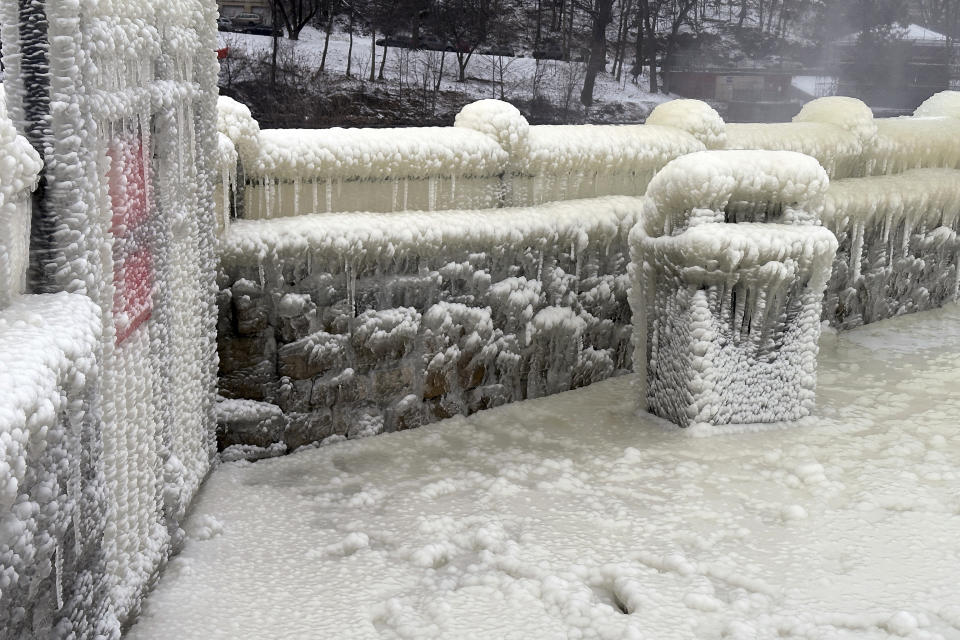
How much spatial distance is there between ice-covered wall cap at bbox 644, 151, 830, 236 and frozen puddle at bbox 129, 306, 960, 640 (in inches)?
37.0

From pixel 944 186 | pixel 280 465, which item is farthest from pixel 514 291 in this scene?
pixel 944 186

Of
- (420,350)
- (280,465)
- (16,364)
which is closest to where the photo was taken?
(16,364)

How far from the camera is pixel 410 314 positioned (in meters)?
4.02

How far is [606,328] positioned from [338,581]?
2.35 meters

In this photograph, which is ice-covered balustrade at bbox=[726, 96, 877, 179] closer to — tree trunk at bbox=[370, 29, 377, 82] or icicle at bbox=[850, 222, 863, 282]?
icicle at bbox=[850, 222, 863, 282]

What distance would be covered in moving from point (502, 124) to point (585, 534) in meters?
1.92

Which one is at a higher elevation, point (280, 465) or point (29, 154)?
point (29, 154)

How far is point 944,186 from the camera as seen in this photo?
6.10 m

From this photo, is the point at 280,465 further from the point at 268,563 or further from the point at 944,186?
the point at 944,186

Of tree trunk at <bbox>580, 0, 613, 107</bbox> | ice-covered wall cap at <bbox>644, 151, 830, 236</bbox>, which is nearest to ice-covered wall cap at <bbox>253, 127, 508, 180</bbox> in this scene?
ice-covered wall cap at <bbox>644, 151, 830, 236</bbox>

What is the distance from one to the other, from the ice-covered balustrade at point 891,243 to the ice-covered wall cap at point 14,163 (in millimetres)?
4502

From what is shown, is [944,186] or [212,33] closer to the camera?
Result: [212,33]

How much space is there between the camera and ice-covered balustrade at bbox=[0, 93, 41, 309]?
176 centimetres

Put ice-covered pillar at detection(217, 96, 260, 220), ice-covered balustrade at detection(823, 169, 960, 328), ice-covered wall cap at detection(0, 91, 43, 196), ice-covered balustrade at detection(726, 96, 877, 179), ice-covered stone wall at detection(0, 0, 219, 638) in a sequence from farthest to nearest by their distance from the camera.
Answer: ice-covered balustrade at detection(823, 169, 960, 328) → ice-covered balustrade at detection(726, 96, 877, 179) → ice-covered pillar at detection(217, 96, 260, 220) → ice-covered stone wall at detection(0, 0, 219, 638) → ice-covered wall cap at detection(0, 91, 43, 196)
